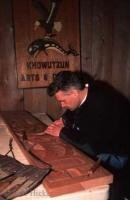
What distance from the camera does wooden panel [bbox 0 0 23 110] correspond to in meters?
3.15

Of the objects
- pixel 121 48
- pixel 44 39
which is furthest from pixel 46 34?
pixel 121 48

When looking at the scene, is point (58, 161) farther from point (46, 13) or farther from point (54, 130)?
point (46, 13)

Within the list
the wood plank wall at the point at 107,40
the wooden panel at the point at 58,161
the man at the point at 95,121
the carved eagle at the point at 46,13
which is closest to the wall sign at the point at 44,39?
the carved eagle at the point at 46,13

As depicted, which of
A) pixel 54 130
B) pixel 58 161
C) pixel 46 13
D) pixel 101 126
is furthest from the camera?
pixel 46 13

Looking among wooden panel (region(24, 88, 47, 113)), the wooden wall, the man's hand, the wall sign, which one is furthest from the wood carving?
the man's hand

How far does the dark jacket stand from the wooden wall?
0.98m

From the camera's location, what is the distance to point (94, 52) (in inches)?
136

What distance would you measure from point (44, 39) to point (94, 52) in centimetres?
62

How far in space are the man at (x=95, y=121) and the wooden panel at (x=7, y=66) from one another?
0.98 metres

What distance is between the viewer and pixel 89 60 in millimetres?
3467

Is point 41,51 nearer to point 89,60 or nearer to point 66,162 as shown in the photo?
point 89,60

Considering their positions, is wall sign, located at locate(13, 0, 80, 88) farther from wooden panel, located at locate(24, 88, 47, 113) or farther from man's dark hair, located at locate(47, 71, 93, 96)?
man's dark hair, located at locate(47, 71, 93, 96)

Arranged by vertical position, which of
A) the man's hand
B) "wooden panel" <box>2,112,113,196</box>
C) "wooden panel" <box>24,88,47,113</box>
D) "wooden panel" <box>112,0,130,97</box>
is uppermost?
"wooden panel" <box>112,0,130,97</box>

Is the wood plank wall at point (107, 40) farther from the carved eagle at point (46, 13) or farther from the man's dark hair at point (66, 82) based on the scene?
the man's dark hair at point (66, 82)
